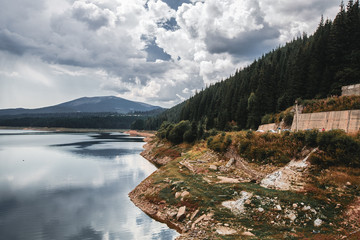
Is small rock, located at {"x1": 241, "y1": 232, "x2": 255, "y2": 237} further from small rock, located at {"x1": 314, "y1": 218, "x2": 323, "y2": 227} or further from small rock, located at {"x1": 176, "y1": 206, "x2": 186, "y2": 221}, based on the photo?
small rock, located at {"x1": 176, "y1": 206, "x2": 186, "y2": 221}

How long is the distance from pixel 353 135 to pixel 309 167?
6.35 metres

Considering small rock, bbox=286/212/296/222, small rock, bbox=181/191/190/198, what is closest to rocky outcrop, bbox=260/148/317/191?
small rock, bbox=286/212/296/222

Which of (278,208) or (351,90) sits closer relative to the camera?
(278,208)

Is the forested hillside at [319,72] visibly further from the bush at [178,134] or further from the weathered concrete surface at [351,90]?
the bush at [178,134]

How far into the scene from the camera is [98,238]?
20.9 metres

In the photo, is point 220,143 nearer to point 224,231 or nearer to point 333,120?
point 333,120

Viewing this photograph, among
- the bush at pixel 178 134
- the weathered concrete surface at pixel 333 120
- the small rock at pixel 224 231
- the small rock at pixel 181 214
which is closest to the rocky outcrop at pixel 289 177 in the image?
the small rock at pixel 224 231

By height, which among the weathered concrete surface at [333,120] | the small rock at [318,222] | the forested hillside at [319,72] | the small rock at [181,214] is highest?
the forested hillside at [319,72]

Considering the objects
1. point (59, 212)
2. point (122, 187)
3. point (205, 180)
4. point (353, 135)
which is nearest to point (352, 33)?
point (353, 135)

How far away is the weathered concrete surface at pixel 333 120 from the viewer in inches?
1216

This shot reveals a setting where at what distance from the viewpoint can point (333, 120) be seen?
34344mm

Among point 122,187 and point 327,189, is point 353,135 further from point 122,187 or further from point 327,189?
point 122,187

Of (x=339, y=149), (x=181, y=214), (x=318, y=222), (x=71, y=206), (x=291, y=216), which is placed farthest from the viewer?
(x=71, y=206)

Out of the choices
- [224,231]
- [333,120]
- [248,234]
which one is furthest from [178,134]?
[248,234]
